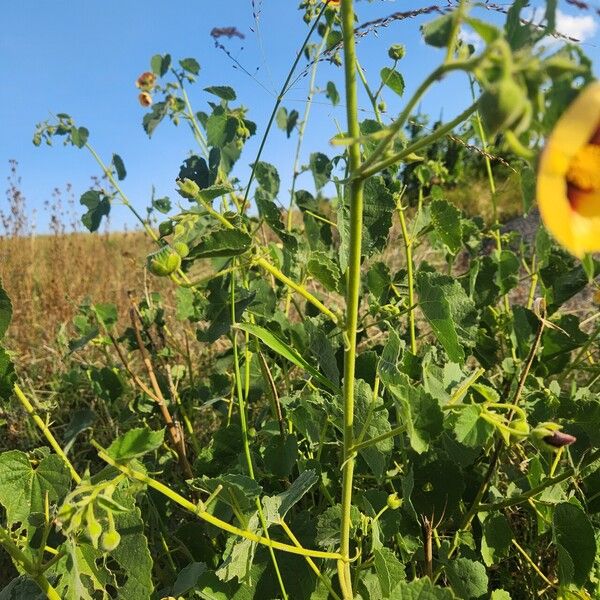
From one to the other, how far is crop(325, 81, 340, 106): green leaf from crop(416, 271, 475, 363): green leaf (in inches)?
22.0

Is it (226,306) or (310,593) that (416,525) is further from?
(226,306)

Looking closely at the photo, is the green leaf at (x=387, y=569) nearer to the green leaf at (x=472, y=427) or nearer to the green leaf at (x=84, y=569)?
the green leaf at (x=472, y=427)

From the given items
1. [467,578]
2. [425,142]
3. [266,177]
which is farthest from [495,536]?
[266,177]

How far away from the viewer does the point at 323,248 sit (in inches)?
50.6

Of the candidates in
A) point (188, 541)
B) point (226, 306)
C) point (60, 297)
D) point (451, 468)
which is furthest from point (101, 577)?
point (60, 297)

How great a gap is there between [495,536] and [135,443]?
0.58 meters

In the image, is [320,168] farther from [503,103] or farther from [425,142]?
[503,103]

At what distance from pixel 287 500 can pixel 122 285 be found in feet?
10.0

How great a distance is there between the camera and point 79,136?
54.9 inches

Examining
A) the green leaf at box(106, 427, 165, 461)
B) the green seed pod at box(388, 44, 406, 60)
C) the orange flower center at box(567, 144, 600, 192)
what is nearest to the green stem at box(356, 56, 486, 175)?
the orange flower center at box(567, 144, 600, 192)

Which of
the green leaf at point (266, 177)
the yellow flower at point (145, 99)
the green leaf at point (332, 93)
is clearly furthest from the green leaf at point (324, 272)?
the yellow flower at point (145, 99)

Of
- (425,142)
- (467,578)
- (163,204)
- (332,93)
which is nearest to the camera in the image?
(425,142)

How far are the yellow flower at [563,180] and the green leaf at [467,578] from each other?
2.00 ft

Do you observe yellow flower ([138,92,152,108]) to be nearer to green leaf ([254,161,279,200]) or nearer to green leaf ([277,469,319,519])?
green leaf ([254,161,279,200])
